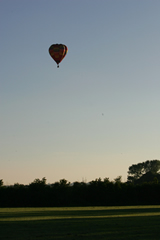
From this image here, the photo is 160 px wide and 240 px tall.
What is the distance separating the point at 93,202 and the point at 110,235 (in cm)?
5012

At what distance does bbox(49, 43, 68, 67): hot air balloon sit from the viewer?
4797 cm

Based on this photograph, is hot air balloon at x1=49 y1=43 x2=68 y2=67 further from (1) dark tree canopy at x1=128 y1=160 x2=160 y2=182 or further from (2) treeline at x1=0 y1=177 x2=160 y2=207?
(1) dark tree canopy at x1=128 y1=160 x2=160 y2=182

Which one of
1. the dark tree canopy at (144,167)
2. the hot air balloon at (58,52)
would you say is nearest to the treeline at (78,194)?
the hot air balloon at (58,52)

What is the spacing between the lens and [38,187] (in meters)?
64.9

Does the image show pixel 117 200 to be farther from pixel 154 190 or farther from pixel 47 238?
pixel 47 238

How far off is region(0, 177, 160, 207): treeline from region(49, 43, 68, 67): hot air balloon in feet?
78.3

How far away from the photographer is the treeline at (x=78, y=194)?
6128 cm

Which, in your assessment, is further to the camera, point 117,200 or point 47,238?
point 117,200

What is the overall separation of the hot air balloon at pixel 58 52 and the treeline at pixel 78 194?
23859 millimetres

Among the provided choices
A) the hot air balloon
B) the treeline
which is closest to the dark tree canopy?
the treeline

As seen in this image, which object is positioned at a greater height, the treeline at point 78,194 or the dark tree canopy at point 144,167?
the dark tree canopy at point 144,167

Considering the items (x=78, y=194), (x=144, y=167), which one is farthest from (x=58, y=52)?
(x=144, y=167)

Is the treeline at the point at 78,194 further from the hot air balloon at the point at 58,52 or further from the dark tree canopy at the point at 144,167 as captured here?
the dark tree canopy at the point at 144,167

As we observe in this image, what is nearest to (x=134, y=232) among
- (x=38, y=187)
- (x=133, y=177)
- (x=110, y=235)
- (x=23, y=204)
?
(x=110, y=235)
